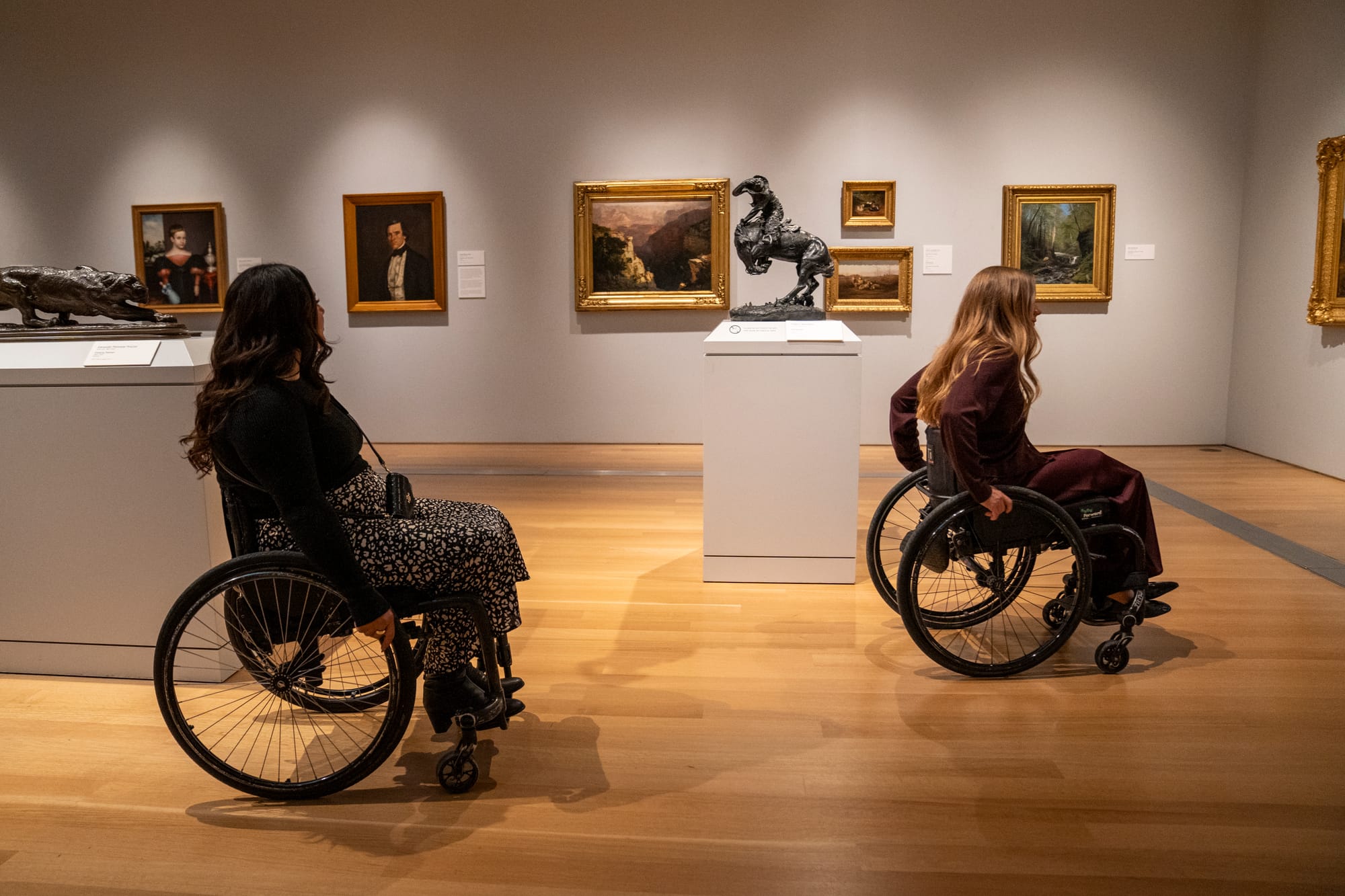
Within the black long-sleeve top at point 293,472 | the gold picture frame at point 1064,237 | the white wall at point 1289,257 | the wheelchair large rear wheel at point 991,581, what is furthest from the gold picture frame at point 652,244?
the black long-sleeve top at point 293,472

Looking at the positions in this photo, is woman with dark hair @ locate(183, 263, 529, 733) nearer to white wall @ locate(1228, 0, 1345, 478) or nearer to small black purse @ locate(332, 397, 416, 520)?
small black purse @ locate(332, 397, 416, 520)

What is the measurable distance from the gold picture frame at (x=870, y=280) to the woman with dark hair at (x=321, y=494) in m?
7.46

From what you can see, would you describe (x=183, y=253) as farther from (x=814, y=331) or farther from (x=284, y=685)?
(x=284, y=685)

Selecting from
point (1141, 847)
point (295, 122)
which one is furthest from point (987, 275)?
point (295, 122)

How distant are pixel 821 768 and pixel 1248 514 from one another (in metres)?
5.21

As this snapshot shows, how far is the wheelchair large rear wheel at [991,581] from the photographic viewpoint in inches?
155

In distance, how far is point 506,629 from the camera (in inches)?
128

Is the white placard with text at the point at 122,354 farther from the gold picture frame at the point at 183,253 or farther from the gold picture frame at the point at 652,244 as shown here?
the gold picture frame at the point at 183,253

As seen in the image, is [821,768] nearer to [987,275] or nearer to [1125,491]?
[1125,491]

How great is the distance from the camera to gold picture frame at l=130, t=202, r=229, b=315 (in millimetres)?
10969

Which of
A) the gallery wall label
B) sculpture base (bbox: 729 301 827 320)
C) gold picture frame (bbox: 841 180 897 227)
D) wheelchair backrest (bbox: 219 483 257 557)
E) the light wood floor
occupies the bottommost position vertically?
the light wood floor

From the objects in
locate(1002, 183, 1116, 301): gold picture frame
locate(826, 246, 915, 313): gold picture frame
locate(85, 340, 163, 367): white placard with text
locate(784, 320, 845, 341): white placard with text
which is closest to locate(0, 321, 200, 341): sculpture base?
locate(85, 340, 163, 367): white placard with text

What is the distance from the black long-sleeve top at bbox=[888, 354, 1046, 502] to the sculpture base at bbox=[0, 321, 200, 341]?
3.22 metres

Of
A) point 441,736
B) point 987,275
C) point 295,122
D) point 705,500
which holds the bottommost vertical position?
point 441,736
